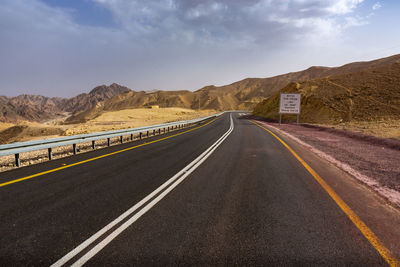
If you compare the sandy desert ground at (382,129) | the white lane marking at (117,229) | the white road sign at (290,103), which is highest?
the white road sign at (290,103)

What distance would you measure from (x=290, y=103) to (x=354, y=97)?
11.4 meters

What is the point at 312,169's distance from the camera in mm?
6285

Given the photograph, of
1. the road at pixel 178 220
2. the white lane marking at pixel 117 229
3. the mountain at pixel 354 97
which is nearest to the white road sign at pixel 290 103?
the mountain at pixel 354 97

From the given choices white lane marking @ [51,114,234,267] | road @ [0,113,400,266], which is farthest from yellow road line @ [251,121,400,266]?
white lane marking @ [51,114,234,267]

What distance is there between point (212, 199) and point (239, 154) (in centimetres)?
465

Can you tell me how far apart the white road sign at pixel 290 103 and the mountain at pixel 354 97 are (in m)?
4.72

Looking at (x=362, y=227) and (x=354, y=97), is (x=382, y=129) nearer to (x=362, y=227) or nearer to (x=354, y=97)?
(x=354, y=97)

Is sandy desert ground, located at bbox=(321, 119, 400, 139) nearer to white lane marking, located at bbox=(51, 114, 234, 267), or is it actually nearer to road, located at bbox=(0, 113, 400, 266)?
road, located at bbox=(0, 113, 400, 266)

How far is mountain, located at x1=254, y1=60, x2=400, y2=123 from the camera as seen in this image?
27.8 meters

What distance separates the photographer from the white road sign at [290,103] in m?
29.7

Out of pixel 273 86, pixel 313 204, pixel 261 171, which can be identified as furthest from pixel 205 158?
pixel 273 86

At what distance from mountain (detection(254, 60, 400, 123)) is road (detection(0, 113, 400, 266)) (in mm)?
29279

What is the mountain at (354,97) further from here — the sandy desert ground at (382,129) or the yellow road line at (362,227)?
the yellow road line at (362,227)

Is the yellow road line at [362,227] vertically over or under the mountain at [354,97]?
under
